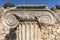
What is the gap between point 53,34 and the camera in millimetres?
8070

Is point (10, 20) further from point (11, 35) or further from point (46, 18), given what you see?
point (46, 18)

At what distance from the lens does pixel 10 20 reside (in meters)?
7.41

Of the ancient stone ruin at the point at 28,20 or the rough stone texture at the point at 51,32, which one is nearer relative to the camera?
the ancient stone ruin at the point at 28,20

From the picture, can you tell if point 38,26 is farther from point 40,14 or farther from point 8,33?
point 8,33

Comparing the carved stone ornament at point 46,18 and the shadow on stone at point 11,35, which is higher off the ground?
the carved stone ornament at point 46,18

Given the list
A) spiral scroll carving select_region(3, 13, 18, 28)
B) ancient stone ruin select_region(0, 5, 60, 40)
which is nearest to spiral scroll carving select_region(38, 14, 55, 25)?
ancient stone ruin select_region(0, 5, 60, 40)

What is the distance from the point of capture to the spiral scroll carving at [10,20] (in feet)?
24.3

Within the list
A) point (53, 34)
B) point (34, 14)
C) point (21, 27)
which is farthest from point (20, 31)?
point (53, 34)

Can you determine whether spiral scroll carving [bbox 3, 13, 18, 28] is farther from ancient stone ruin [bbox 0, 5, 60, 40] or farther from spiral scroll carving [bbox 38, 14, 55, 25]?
spiral scroll carving [bbox 38, 14, 55, 25]

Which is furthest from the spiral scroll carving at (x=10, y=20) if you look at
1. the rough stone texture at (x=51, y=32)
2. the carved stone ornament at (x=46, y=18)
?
the rough stone texture at (x=51, y=32)

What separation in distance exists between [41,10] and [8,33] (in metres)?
1.32

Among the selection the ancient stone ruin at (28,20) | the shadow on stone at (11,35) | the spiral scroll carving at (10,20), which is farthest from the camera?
the shadow on stone at (11,35)

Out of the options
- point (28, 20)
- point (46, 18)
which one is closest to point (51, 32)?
point (46, 18)

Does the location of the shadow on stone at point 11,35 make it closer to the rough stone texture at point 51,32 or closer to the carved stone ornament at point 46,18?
the rough stone texture at point 51,32
